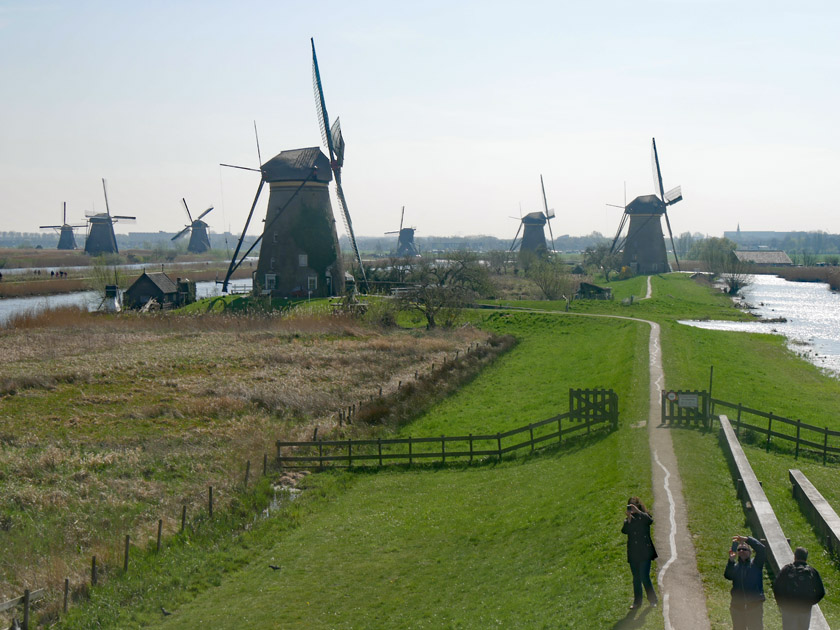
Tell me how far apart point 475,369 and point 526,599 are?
2383 centimetres

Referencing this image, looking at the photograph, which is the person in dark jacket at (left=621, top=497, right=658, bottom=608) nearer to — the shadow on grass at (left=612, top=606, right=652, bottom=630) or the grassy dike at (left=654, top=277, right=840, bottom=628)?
the shadow on grass at (left=612, top=606, right=652, bottom=630)

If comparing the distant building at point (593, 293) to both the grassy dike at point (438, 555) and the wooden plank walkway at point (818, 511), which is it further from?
the wooden plank walkway at point (818, 511)

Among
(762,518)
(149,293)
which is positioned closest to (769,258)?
(149,293)

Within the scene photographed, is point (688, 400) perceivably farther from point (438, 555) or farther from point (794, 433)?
point (438, 555)

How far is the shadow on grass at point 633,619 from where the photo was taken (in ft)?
33.0

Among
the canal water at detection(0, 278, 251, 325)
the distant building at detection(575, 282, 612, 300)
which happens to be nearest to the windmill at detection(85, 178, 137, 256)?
the canal water at detection(0, 278, 251, 325)

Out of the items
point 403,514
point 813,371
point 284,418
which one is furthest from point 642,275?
point 403,514

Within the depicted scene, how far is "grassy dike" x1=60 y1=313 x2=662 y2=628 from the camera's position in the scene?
40.3ft

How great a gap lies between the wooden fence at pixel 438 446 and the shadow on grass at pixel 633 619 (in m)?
10.8

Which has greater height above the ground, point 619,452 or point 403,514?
point 619,452

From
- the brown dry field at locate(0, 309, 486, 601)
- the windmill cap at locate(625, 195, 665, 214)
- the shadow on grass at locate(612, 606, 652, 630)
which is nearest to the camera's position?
the shadow on grass at locate(612, 606, 652, 630)

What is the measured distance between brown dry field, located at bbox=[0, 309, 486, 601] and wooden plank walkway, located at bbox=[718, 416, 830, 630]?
38.5 ft

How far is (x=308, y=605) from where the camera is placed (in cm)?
1352

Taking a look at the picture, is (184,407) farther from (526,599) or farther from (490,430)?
(526,599)
